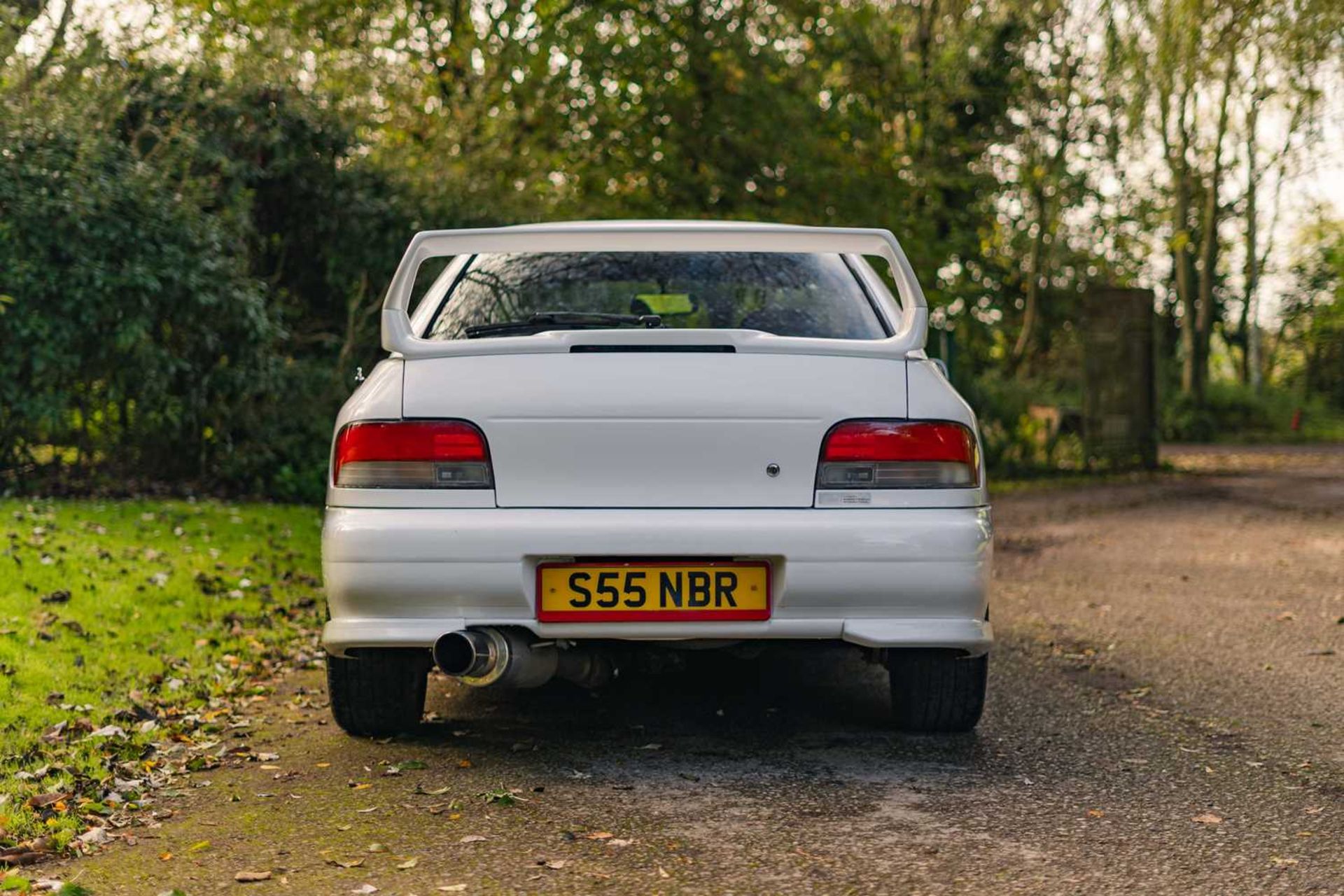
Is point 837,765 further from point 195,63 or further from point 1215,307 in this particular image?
point 1215,307

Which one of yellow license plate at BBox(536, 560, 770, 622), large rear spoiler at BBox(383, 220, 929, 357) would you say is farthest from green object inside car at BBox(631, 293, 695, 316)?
yellow license plate at BBox(536, 560, 770, 622)

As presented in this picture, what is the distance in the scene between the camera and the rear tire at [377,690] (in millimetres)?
4738

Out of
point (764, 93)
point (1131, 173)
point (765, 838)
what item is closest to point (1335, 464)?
point (764, 93)

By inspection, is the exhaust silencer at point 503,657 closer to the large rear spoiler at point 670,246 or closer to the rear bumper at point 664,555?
the rear bumper at point 664,555

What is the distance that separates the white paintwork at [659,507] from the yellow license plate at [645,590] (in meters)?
0.04

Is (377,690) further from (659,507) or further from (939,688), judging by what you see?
(939,688)

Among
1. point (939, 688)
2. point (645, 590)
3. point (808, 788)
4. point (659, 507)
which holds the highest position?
point (659, 507)

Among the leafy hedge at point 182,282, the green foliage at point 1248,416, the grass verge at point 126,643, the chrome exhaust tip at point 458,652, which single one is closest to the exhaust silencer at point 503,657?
the chrome exhaust tip at point 458,652

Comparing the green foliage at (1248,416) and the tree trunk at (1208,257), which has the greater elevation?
the tree trunk at (1208,257)

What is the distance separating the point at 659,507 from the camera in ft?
14.1

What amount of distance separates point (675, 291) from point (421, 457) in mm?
1282

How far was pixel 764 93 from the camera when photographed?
656 inches

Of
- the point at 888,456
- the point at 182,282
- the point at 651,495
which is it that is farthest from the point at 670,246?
the point at 182,282

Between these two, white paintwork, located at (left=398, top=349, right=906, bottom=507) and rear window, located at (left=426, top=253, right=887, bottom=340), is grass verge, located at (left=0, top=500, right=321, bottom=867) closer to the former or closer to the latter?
white paintwork, located at (left=398, top=349, right=906, bottom=507)
